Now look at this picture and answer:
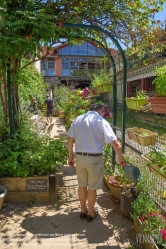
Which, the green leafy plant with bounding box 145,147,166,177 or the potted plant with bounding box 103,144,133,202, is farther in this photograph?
the potted plant with bounding box 103,144,133,202

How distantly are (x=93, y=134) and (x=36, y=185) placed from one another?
1.44m

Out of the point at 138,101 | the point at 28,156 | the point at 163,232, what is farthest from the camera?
the point at 28,156

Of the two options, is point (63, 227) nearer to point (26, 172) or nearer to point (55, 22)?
point (26, 172)

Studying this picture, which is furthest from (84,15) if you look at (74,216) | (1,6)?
(74,216)

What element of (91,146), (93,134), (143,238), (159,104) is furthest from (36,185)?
(159,104)

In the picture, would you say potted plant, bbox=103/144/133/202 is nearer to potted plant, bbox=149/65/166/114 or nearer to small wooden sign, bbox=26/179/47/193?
small wooden sign, bbox=26/179/47/193

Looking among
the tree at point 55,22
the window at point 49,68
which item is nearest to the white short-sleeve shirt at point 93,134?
the tree at point 55,22

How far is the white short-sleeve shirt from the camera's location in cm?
305

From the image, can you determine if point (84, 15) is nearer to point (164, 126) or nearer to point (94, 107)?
point (94, 107)

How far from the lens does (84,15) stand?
4.23m

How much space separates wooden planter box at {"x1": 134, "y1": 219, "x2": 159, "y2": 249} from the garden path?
73 mm

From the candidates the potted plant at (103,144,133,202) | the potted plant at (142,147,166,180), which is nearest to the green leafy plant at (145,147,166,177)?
the potted plant at (142,147,166,180)

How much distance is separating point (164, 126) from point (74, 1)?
2705 mm

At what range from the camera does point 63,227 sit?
314 cm
